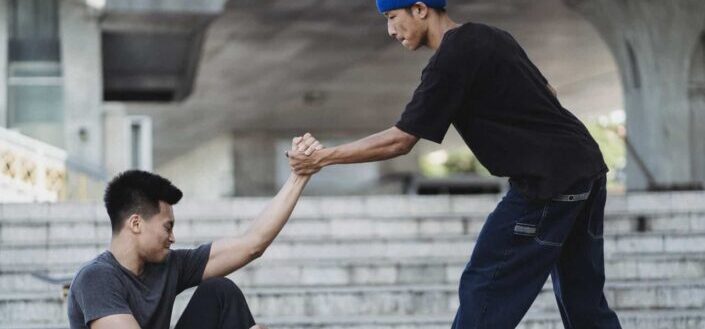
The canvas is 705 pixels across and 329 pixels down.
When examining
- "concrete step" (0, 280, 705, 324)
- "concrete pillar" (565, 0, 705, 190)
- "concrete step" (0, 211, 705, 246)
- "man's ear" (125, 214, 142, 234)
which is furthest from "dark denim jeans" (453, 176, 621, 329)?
"concrete pillar" (565, 0, 705, 190)

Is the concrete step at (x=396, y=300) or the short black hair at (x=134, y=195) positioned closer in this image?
the short black hair at (x=134, y=195)

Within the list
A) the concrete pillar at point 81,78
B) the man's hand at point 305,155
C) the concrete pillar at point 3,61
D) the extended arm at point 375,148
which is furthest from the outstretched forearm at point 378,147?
the concrete pillar at point 3,61

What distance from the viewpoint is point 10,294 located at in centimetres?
753

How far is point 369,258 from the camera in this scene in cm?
898

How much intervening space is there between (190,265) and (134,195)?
46 centimetres

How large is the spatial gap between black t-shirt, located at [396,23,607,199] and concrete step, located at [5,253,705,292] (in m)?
4.15

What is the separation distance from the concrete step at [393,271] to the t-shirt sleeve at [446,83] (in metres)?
4.17

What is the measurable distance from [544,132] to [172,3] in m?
15.7

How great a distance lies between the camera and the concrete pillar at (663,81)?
749 inches

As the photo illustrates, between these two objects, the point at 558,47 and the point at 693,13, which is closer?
the point at 693,13

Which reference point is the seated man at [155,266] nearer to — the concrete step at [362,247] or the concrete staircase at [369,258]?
the concrete staircase at [369,258]

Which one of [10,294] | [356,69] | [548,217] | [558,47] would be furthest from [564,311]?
[356,69]

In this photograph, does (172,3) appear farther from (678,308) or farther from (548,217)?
(548,217)

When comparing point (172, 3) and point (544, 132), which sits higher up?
point (172, 3)
